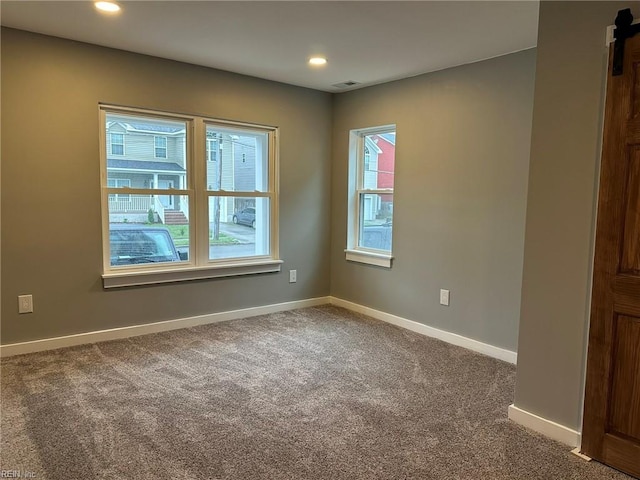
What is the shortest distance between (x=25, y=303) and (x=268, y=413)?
209 cm

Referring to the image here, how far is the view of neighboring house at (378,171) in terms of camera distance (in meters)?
4.38

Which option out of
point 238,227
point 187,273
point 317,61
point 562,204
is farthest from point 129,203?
point 562,204

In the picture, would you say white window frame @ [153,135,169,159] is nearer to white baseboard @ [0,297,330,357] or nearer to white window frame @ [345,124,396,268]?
white baseboard @ [0,297,330,357]

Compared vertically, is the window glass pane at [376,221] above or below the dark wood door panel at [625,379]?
above

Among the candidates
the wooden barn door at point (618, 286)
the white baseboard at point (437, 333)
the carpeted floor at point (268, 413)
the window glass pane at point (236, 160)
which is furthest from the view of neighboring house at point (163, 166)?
the wooden barn door at point (618, 286)

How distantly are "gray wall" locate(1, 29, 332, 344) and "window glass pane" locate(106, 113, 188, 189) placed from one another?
0.15 meters

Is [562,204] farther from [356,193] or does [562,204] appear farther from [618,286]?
[356,193]

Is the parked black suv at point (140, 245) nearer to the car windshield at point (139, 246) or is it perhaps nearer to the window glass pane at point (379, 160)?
the car windshield at point (139, 246)

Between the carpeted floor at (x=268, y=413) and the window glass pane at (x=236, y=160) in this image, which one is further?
the window glass pane at (x=236, y=160)

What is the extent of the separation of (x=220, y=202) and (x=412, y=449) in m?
2.83

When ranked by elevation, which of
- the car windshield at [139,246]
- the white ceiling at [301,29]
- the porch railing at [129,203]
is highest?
the white ceiling at [301,29]

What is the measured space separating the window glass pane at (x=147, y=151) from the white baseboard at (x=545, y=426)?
3.10 m

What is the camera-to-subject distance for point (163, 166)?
3.84m

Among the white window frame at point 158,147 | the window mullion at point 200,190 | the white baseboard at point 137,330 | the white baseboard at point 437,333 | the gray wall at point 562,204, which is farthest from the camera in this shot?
the window mullion at point 200,190
